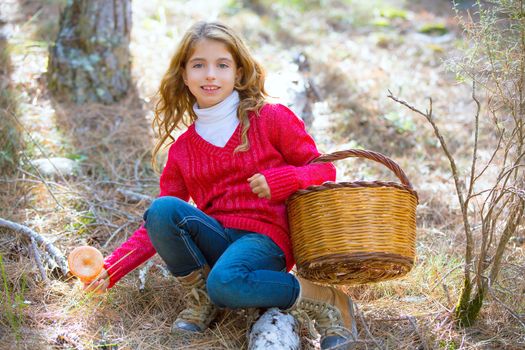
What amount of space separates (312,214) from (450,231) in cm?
143

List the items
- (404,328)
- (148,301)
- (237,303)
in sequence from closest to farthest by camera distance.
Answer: (237,303) → (404,328) → (148,301)

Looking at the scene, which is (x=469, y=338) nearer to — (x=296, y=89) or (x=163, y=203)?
(x=163, y=203)

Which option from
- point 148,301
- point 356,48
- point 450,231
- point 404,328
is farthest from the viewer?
point 356,48

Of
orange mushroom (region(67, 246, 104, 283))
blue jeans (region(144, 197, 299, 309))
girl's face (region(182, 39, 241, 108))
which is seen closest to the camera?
blue jeans (region(144, 197, 299, 309))

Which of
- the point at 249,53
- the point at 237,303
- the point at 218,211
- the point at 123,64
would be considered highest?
the point at 249,53

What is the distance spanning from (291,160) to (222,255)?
501 millimetres

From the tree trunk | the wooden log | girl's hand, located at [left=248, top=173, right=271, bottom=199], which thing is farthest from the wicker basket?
the tree trunk

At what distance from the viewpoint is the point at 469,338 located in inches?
96.0

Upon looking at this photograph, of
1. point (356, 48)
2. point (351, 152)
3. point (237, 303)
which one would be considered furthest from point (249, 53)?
point (356, 48)

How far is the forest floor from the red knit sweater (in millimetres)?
217

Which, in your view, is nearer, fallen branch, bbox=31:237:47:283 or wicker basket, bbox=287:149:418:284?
wicker basket, bbox=287:149:418:284

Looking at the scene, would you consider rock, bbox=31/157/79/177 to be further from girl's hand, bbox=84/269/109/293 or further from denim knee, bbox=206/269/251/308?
denim knee, bbox=206/269/251/308

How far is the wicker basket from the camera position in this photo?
2268 millimetres

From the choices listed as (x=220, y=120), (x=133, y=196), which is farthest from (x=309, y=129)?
(x=220, y=120)
